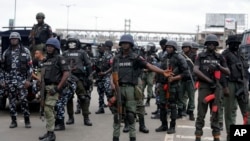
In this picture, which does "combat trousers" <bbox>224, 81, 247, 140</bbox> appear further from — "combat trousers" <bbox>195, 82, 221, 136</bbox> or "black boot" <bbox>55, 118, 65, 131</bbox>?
"black boot" <bbox>55, 118, 65, 131</bbox>

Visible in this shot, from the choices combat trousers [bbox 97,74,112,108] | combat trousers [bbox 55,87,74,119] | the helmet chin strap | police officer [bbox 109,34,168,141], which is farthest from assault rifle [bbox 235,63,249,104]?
combat trousers [bbox 97,74,112,108]

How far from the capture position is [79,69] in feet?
31.0

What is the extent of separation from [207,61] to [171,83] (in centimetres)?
155

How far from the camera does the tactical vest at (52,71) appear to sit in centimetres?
765

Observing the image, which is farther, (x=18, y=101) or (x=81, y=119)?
(x=81, y=119)

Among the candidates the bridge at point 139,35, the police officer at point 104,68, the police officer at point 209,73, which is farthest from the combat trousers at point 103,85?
the bridge at point 139,35

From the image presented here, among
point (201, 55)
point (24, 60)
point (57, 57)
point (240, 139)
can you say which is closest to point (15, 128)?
point (24, 60)

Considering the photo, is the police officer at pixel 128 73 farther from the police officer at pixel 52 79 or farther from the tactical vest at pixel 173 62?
the tactical vest at pixel 173 62

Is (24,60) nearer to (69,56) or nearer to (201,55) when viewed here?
(69,56)

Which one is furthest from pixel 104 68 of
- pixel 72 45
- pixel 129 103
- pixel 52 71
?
pixel 129 103

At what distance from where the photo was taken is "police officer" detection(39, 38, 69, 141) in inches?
296

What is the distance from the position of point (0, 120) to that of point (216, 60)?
16.9 feet

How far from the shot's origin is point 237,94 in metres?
7.36

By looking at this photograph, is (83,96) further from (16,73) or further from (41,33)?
(41,33)
